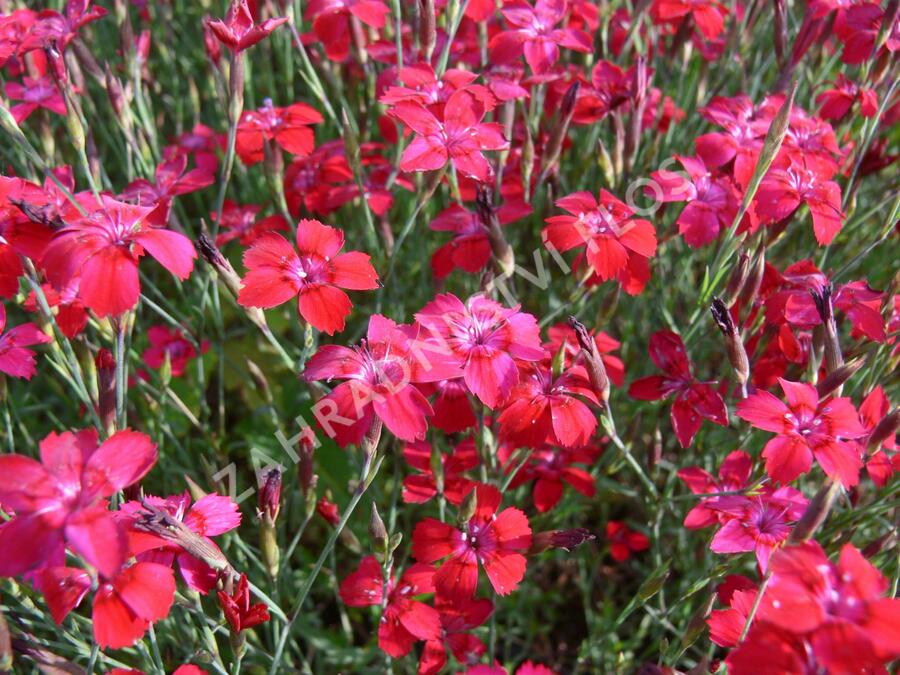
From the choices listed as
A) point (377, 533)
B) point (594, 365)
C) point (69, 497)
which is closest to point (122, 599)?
point (69, 497)

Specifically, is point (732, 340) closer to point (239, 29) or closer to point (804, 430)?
point (804, 430)

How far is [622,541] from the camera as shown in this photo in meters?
2.10

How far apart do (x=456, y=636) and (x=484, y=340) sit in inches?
23.9

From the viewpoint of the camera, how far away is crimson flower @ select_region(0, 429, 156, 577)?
973 mm

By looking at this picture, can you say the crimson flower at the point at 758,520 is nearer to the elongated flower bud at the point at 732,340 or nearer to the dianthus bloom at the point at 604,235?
the elongated flower bud at the point at 732,340

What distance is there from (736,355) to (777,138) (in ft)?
1.30

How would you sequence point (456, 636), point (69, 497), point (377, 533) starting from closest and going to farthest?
point (69, 497) → point (377, 533) → point (456, 636)

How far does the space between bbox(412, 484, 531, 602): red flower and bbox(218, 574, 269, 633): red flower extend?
1.12 ft

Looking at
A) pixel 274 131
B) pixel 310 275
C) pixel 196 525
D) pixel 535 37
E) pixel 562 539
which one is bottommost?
pixel 562 539

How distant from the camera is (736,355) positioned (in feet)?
4.77

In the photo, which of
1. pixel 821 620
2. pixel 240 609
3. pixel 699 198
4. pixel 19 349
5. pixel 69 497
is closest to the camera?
pixel 821 620

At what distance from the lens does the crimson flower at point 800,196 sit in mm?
1593

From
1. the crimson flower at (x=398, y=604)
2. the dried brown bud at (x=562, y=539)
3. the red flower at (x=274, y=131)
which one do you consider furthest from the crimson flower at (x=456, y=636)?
the red flower at (x=274, y=131)

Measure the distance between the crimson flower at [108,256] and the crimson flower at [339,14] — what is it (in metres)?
0.79
